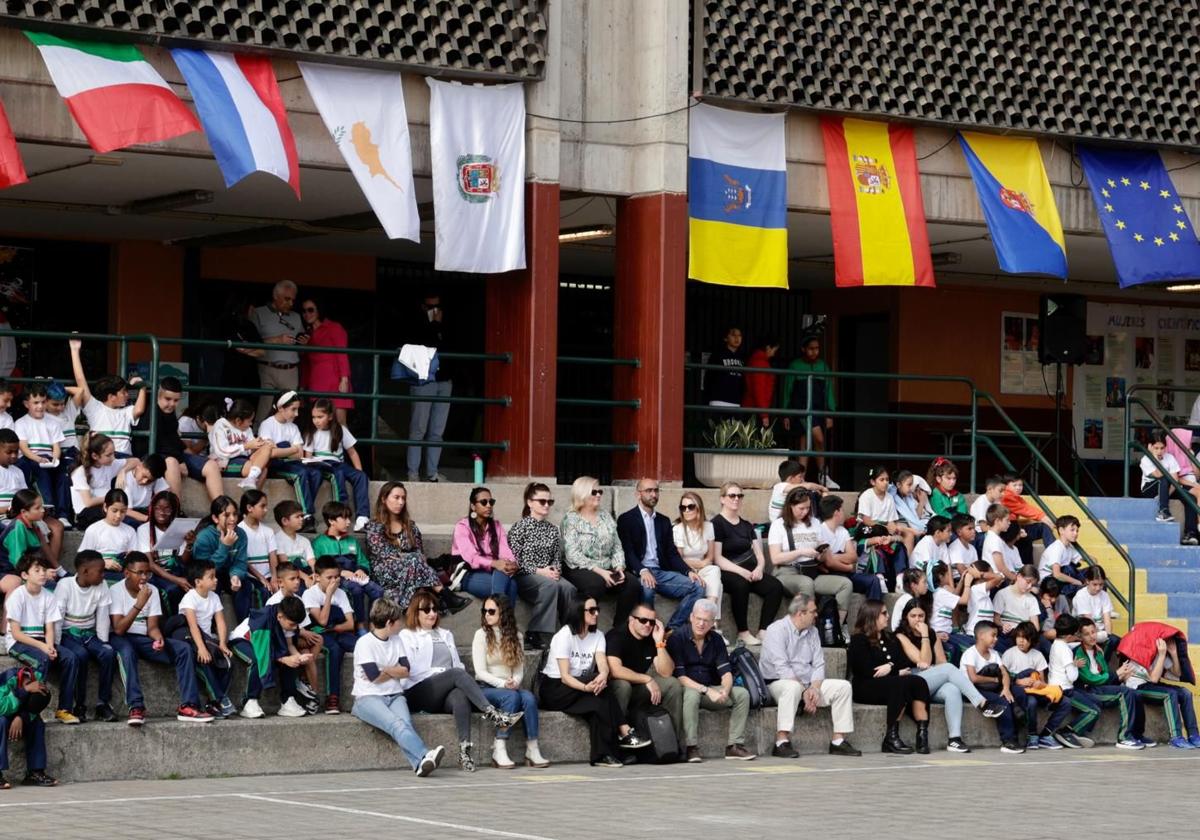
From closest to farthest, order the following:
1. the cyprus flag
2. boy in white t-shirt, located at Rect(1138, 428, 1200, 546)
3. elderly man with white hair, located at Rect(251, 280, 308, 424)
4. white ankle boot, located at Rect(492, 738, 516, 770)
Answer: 1. white ankle boot, located at Rect(492, 738, 516, 770)
2. the cyprus flag
3. elderly man with white hair, located at Rect(251, 280, 308, 424)
4. boy in white t-shirt, located at Rect(1138, 428, 1200, 546)

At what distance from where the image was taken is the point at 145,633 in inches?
556

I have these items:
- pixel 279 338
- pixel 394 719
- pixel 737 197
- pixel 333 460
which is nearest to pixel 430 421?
pixel 279 338

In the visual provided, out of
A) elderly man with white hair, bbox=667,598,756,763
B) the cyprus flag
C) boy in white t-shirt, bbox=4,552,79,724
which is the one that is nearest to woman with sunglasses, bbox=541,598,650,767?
elderly man with white hair, bbox=667,598,756,763

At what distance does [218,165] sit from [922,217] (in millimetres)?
6978

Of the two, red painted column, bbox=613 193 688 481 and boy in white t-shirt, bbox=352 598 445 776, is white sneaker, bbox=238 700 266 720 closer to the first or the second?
boy in white t-shirt, bbox=352 598 445 776

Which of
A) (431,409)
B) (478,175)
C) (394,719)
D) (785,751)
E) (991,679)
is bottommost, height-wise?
(785,751)

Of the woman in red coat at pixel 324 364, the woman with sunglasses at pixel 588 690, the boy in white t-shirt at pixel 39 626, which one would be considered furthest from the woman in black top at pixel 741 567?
the boy in white t-shirt at pixel 39 626

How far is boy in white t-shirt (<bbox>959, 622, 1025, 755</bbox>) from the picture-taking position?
17.2 m

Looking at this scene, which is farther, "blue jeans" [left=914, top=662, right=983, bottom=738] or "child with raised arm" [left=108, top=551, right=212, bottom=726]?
"blue jeans" [left=914, top=662, right=983, bottom=738]

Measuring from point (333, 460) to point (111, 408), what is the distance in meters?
1.87

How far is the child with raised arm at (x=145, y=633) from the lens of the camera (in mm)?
13984

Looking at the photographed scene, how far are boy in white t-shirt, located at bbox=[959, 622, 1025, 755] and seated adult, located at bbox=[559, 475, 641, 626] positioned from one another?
9.73 ft

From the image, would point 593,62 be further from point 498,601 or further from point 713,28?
point 498,601

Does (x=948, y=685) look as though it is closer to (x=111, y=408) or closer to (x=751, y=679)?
(x=751, y=679)
